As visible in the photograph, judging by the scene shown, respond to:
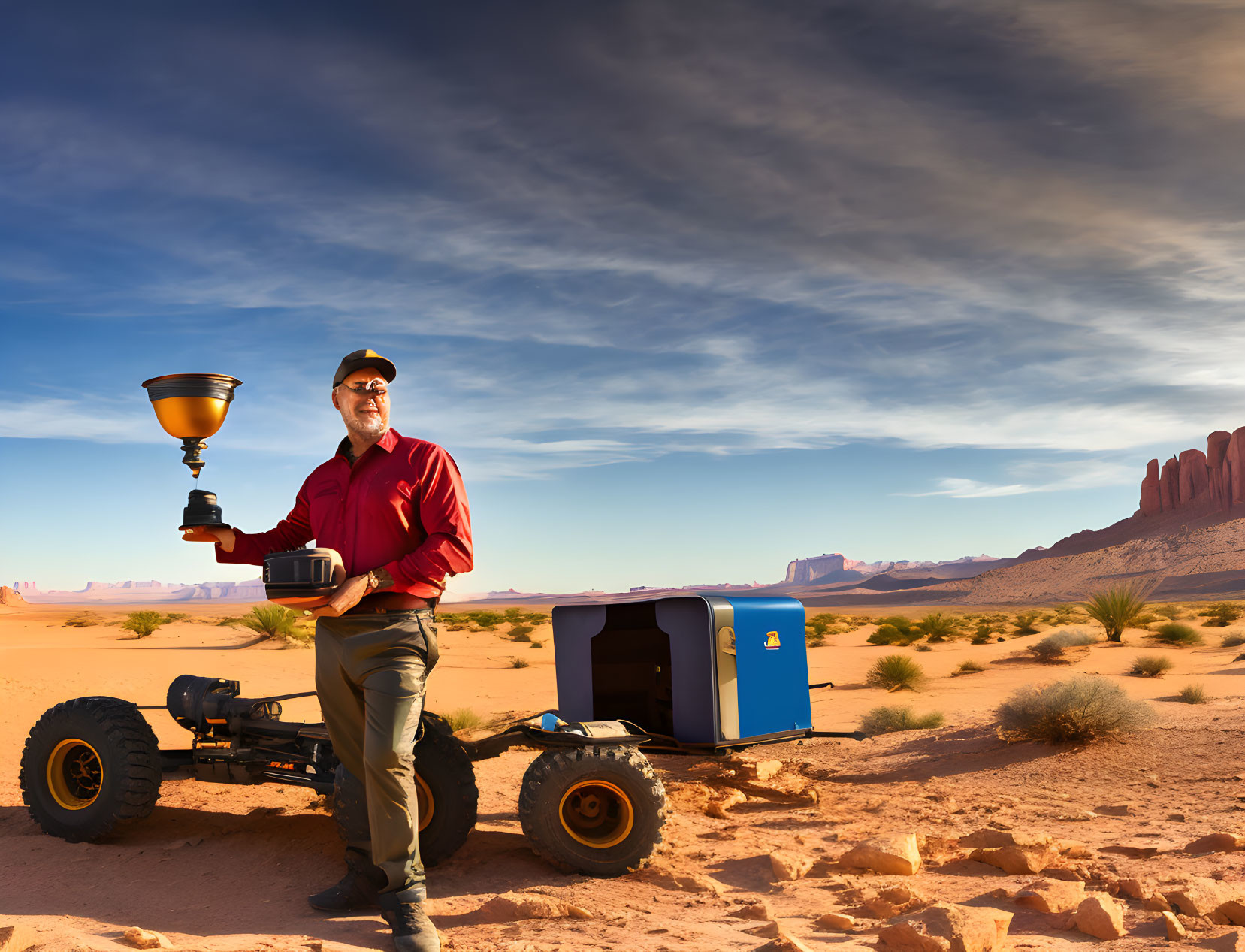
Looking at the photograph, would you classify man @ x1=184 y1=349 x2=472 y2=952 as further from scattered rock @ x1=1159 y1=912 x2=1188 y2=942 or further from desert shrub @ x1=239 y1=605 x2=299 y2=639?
desert shrub @ x1=239 y1=605 x2=299 y2=639

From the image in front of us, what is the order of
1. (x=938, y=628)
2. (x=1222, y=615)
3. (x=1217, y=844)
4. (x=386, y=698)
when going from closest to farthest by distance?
(x=386, y=698) < (x=1217, y=844) < (x=938, y=628) < (x=1222, y=615)

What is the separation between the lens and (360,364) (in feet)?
14.4

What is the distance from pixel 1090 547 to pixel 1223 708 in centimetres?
14340

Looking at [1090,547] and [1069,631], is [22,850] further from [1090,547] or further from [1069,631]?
[1090,547]

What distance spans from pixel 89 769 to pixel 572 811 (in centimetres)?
336

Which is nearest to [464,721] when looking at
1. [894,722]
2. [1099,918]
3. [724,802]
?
[724,802]

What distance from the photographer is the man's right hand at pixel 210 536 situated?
15.4 feet

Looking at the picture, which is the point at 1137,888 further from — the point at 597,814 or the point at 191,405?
the point at 191,405

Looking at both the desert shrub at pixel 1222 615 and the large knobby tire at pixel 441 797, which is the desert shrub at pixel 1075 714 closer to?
the large knobby tire at pixel 441 797

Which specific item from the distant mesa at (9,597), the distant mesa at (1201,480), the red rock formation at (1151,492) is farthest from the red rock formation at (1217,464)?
the distant mesa at (9,597)

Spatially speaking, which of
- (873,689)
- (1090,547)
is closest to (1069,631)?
(873,689)

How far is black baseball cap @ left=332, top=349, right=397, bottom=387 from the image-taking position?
4.40m

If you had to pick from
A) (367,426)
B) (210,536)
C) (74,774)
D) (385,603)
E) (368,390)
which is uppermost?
(368,390)

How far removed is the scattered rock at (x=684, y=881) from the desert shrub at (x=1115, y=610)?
23.7m
